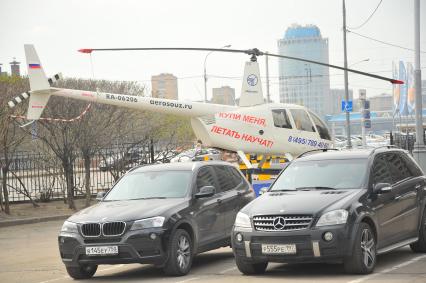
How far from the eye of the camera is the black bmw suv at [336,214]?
421 inches

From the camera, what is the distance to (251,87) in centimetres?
2628

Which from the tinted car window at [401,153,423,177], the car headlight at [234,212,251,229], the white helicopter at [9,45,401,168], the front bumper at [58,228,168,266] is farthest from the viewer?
the white helicopter at [9,45,401,168]

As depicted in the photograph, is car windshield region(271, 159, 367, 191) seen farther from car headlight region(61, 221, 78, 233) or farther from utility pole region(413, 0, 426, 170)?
utility pole region(413, 0, 426, 170)

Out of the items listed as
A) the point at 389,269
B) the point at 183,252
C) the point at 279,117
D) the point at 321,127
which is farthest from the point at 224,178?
the point at 321,127

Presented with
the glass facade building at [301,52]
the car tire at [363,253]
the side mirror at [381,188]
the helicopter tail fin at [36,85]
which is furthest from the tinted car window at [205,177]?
the glass facade building at [301,52]

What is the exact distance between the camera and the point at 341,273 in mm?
11227

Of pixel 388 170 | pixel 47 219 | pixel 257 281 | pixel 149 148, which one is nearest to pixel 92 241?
pixel 257 281

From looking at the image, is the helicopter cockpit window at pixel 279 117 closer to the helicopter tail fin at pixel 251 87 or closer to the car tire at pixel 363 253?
the helicopter tail fin at pixel 251 87

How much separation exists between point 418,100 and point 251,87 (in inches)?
203

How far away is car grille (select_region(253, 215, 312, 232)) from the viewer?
10.8 metres

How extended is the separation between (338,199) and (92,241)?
3487mm

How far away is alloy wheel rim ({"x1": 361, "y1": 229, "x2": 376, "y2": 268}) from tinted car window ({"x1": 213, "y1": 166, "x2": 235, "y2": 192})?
134 inches

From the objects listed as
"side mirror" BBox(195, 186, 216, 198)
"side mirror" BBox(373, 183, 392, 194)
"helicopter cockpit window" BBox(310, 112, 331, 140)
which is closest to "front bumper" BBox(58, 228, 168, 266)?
"side mirror" BBox(195, 186, 216, 198)

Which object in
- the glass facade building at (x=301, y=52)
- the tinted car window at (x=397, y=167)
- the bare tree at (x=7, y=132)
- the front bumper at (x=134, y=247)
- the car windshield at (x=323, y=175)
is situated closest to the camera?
the front bumper at (x=134, y=247)
